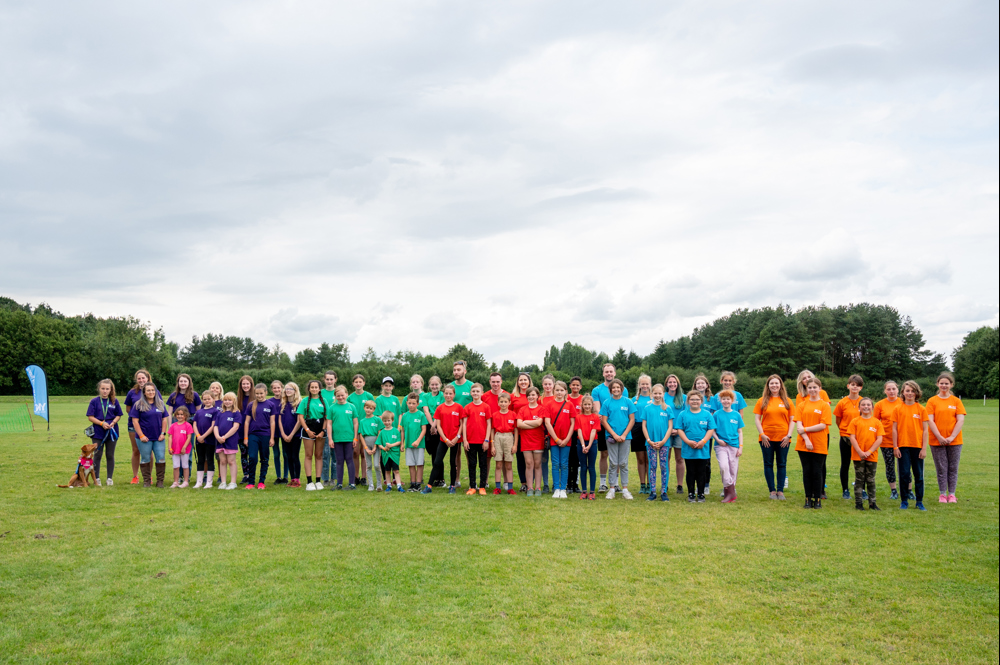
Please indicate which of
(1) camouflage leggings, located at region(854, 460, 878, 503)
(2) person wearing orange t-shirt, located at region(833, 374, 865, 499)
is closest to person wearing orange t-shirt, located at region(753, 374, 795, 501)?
(2) person wearing orange t-shirt, located at region(833, 374, 865, 499)

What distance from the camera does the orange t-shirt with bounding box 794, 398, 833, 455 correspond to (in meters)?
8.72

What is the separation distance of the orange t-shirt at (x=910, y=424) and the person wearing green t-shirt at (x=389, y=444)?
319 inches

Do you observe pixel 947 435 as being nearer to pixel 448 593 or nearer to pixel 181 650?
pixel 448 593

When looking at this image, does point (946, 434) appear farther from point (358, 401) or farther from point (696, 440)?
point (358, 401)

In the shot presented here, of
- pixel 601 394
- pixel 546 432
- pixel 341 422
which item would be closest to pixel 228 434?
pixel 341 422

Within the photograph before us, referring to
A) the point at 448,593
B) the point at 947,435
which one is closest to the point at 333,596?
the point at 448,593

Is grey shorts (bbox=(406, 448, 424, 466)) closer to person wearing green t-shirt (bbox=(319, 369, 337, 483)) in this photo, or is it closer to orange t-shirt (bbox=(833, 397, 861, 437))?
person wearing green t-shirt (bbox=(319, 369, 337, 483))

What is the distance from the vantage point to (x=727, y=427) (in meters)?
9.16

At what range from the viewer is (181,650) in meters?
4.12

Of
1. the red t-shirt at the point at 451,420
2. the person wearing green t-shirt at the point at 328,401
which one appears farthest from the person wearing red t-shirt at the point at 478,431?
the person wearing green t-shirt at the point at 328,401

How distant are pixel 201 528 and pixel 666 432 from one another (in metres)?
6.82

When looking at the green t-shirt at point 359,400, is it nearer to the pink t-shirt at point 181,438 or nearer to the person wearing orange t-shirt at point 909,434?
the pink t-shirt at point 181,438

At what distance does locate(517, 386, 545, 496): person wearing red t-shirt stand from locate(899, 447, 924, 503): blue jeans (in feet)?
18.3

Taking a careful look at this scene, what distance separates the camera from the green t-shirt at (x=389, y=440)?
1013 cm
